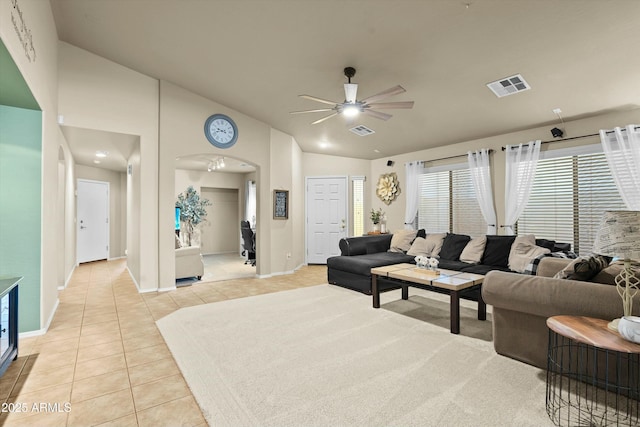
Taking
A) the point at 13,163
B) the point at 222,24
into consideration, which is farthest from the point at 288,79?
the point at 13,163

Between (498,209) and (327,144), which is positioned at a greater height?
(327,144)

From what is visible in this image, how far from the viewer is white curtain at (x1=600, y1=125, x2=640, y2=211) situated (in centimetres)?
403

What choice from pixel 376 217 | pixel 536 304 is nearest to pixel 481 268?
pixel 536 304

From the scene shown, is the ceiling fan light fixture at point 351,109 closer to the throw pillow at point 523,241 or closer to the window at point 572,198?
the throw pillow at point 523,241

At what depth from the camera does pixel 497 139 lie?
18.3ft

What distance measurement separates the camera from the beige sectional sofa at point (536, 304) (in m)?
2.10

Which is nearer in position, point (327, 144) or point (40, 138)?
point (40, 138)

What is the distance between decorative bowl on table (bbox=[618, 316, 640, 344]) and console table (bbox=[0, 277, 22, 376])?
403 cm

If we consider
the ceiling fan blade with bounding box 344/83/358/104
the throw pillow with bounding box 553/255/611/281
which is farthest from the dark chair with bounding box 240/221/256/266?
the throw pillow with bounding box 553/255/611/281

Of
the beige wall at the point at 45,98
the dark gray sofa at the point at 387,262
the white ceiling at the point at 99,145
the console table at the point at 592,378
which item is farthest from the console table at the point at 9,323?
the console table at the point at 592,378

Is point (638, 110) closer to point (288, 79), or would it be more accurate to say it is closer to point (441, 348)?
point (441, 348)

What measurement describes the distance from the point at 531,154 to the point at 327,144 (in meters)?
3.84

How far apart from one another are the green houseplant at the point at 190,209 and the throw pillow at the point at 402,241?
17.3ft

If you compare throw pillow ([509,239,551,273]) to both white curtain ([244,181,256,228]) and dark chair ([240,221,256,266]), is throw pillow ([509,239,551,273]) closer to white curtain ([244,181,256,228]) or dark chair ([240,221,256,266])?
dark chair ([240,221,256,266])
